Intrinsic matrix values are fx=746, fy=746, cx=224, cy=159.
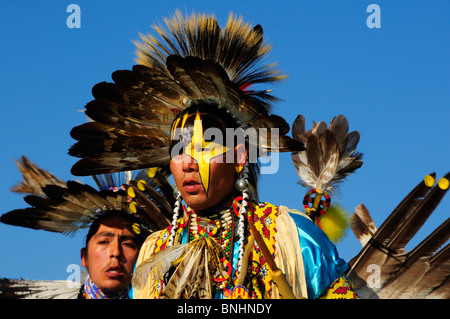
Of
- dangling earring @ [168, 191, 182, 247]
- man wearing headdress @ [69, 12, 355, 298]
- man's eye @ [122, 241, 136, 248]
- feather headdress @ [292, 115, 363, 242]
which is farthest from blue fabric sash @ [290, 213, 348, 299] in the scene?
man's eye @ [122, 241, 136, 248]

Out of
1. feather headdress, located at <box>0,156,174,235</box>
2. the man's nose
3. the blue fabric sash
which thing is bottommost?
the blue fabric sash

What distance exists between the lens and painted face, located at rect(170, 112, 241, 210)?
5184 millimetres

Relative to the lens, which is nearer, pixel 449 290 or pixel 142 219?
pixel 449 290

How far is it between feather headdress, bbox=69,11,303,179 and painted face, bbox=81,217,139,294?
2.92ft

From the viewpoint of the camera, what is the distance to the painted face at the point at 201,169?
17.0 feet

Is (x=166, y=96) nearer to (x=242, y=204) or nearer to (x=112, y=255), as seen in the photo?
(x=242, y=204)

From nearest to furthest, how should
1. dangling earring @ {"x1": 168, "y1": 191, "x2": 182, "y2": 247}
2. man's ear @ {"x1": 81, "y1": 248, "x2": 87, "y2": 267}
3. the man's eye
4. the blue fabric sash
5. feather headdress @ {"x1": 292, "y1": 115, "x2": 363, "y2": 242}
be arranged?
the blue fabric sash < dangling earring @ {"x1": 168, "y1": 191, "x2": 182, "y2": 247} < feather headdress @ {"x1": 292, "y1": 115, "x2": 363, "y2": 242} < the man's eye < man's ear @ {"x1": 81, "y1": 248, "x2": 87, "y2": 267}

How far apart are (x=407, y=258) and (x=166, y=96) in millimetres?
2166

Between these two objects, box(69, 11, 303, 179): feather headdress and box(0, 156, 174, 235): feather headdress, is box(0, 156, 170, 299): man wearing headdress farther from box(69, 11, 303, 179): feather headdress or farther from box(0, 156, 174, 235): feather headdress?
box(69, 11, 303, 179): feather headdress
